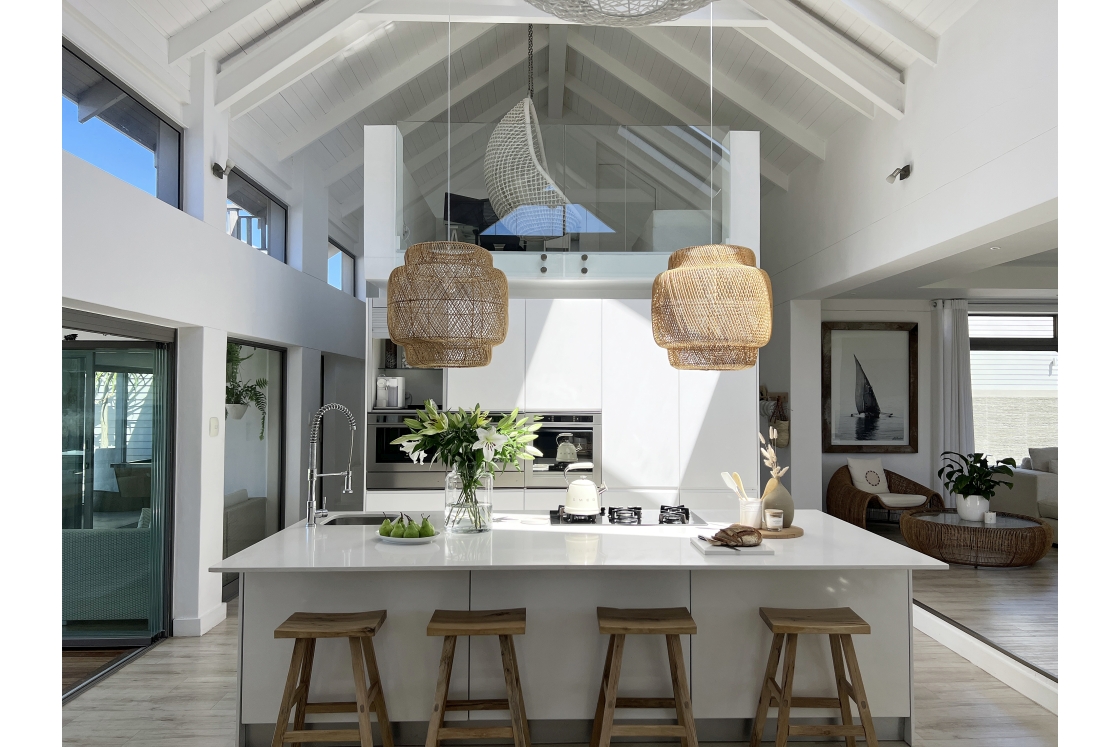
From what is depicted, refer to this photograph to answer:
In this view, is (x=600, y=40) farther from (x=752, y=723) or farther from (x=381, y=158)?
(x=752, y=723)

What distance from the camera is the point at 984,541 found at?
5656mm

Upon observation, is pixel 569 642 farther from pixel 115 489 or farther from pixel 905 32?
pixel 905 32

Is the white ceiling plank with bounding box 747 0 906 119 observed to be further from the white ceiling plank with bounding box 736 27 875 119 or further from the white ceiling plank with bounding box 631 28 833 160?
the white ceiling plank with bounding box 631 28 833 160

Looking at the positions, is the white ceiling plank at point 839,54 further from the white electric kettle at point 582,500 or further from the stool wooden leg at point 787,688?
the stool wooden leg at point 787,688

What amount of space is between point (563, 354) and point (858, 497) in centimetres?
356

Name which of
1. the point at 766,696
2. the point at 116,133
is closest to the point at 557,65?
the point at 116,133

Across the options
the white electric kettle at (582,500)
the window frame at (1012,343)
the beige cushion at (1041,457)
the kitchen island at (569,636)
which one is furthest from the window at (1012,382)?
the white electric kettle at (582,500)

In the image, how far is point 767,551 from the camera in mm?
2918

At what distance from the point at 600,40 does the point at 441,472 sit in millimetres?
3953

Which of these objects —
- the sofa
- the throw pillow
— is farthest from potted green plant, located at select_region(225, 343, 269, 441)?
the sofa

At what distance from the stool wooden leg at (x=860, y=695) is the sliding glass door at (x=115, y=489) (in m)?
3.48

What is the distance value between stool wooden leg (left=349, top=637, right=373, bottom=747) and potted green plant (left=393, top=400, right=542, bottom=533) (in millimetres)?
763

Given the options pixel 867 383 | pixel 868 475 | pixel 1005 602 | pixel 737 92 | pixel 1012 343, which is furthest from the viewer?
pixel 1012 343
